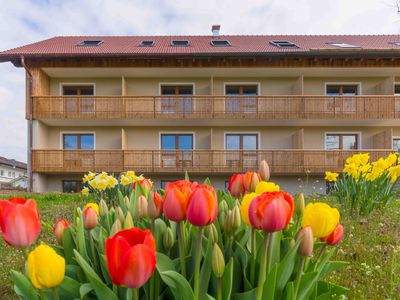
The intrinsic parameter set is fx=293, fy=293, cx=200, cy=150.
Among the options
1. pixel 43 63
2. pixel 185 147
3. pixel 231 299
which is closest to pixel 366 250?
pixel 231 299

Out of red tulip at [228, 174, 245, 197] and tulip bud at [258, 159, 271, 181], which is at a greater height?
tulip bud at [258, 159, 271, 181]

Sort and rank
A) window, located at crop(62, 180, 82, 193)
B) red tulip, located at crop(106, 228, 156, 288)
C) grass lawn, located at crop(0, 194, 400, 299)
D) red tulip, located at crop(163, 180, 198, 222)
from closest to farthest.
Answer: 1. red tulip, located at crop(106, 228, 156, 288)
2. red tulip, located at crop(163, 180, 198, 222)
3. grass lawn, located at crop(0, 194, 400, 299)
4. window, located at crop(62, 180, 82, 193)

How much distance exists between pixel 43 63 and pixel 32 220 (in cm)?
1509

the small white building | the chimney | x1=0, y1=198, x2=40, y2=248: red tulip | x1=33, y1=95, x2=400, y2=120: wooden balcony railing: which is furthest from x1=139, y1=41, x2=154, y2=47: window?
the small white building

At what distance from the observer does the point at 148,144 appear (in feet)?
48.2

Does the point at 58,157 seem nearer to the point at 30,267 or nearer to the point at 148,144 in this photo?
the point at 148,144

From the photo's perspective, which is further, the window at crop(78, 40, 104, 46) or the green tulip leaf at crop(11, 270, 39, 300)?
the window at crop(78, 40, 104, 46)

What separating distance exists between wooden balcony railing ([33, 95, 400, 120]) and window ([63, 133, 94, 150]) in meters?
1.61

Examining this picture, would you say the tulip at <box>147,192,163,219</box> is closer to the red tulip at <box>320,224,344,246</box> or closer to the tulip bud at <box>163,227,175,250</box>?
the tulip bud at <box>163,227,175,250</box>

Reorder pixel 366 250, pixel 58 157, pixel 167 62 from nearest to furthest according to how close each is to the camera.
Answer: pixel 366 250 → pixel 58 157 → pixel 167 62

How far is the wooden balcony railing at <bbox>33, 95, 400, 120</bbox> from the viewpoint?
13.5m

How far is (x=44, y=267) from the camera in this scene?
2.79ft

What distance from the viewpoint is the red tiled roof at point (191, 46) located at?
1358 centimetres

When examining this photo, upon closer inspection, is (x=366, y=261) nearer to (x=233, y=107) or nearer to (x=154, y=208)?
(x=154, y=208)
